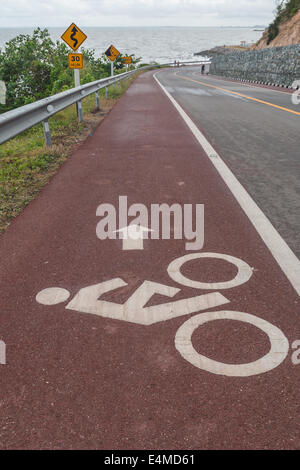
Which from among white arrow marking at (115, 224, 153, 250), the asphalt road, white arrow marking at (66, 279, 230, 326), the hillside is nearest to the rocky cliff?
the hillside

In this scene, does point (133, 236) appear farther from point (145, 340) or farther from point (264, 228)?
point (145, 340)

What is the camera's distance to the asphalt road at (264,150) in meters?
4.95

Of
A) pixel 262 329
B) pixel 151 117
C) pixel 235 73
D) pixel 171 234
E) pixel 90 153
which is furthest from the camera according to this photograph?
pixel 235 73

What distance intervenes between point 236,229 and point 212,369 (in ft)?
7.17

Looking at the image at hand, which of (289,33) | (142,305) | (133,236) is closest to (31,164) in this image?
(133,236)

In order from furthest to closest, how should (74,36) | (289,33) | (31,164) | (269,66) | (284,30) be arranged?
1. (284,30)
2. (289,33)
3. (269,66)
4. (74,36)
5. (31,164)

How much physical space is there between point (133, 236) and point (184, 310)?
1.49 metres

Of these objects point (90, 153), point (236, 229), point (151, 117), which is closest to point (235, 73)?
point (151, 117)

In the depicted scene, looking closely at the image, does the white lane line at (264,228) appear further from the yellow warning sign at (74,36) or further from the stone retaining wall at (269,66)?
the stone retaining wall at (269,66)

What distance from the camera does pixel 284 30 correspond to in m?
52.2

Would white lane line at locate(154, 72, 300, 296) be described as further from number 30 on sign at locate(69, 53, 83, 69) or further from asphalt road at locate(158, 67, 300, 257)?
number 30 on sign at locate(69, 53, 83, 69)

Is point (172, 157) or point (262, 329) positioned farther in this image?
point (172, 157)
